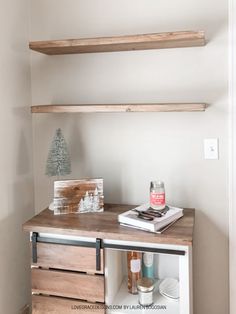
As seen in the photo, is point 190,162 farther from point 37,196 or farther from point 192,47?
point 37,196

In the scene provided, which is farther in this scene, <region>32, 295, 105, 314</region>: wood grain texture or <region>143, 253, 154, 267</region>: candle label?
<region>143, 253, 154, 267</region>: candle label

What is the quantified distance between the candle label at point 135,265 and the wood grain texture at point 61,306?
271 millimetres

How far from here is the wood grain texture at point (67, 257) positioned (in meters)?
1.66

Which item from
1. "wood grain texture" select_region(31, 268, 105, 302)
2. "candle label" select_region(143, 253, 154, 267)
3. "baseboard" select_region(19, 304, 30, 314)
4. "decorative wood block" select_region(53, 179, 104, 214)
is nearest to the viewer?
"wood grain texture" select_region(31, 268, 105, 302)

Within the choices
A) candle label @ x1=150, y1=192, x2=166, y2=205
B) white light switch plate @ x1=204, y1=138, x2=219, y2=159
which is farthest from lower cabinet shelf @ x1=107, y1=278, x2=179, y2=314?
white light switch plate @ x1=204, y1=138, x2=219, y2=159

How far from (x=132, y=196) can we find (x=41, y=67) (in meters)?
0.90

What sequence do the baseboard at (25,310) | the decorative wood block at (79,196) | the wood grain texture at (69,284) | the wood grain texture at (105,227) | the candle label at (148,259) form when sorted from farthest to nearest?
the baseboard at (25,310) < the candle label at (148,259) < the decorative wood block at (79,196) < the wood grain texture at (69,284) < the wood grain texture at (105,227)

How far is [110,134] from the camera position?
2.02 meters

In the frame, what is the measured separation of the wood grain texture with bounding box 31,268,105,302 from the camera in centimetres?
166

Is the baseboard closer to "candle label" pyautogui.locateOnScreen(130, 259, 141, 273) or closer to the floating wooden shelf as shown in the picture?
"candle label" pyautogui.locateOnScreen(130, 259, 141, 273)

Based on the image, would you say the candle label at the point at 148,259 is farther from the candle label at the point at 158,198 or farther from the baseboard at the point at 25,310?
the baseboard at the point at 25,310

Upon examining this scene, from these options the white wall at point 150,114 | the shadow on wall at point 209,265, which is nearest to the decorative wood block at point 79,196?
the white wall at point 150,114

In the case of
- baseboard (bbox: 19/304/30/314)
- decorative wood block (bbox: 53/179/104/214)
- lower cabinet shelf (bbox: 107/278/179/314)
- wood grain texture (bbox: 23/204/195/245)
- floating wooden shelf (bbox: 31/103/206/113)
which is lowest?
baseboard (bbox: 19/304/30/314)

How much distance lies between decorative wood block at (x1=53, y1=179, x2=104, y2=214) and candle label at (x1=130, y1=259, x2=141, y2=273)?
1.02 ft
